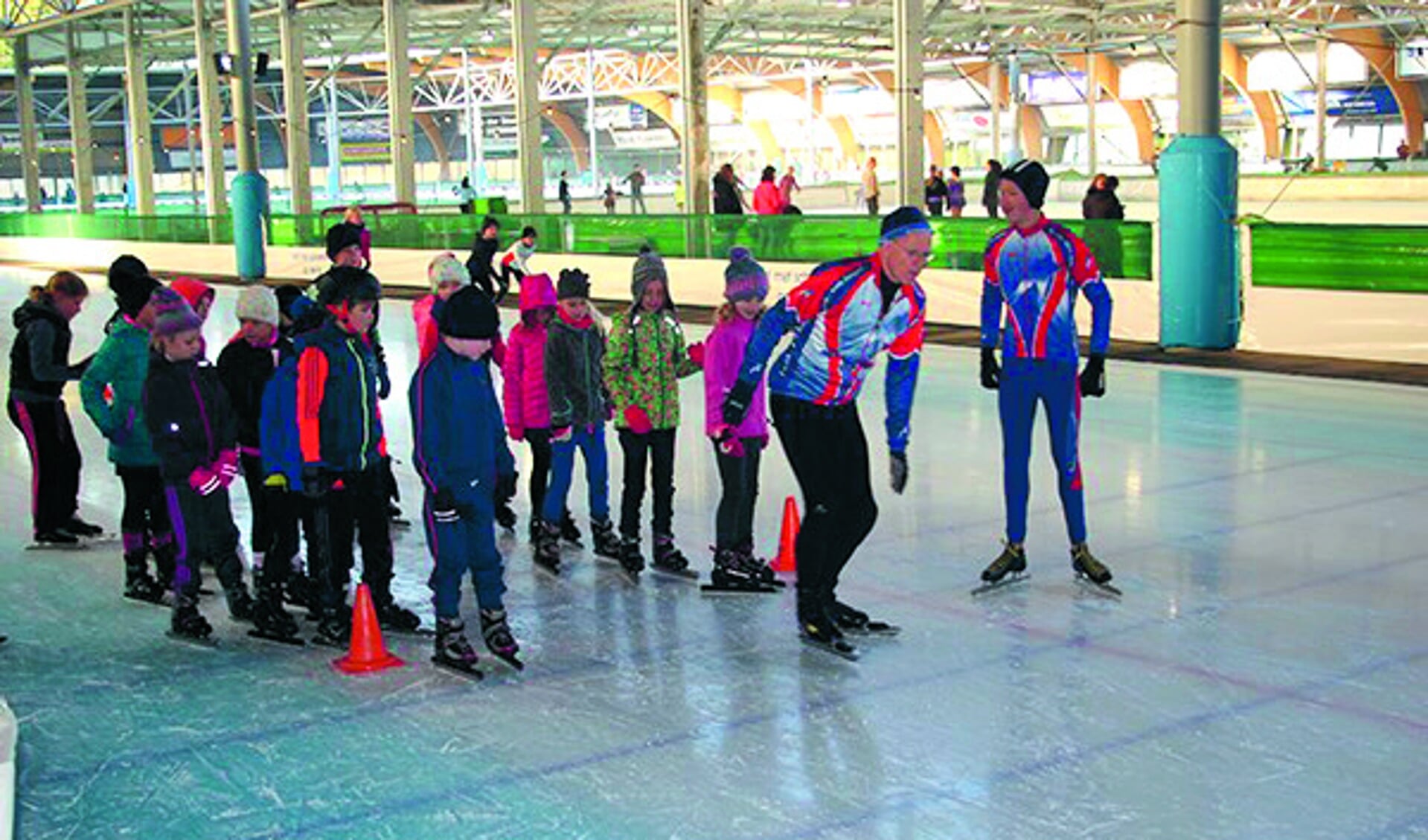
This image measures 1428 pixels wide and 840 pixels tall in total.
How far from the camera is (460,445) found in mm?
4906

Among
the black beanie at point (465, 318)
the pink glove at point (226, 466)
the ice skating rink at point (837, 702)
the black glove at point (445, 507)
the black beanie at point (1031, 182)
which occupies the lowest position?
the ice skating rink at point (837, 702)

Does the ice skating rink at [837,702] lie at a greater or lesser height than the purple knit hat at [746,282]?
lesser

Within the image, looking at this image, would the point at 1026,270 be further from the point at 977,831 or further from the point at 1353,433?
the point at 1353,433

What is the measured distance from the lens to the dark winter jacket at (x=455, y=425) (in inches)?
193

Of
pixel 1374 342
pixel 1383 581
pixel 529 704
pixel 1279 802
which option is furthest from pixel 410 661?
pixel 1374 342

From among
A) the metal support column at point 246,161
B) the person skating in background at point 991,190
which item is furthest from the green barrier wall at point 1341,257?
the metal support column at point 246,161

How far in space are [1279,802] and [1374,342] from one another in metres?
9.41

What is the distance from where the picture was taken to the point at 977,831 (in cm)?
373

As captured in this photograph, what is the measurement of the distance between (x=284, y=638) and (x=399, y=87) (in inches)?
888

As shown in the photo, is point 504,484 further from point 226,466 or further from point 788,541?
point 788,541

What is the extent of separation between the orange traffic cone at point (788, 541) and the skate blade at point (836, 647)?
3.84 feet

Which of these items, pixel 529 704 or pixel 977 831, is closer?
pixel 977 831

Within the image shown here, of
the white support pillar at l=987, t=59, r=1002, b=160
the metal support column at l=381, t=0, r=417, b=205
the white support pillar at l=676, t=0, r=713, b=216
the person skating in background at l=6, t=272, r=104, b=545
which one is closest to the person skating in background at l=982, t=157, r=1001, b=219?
the white support pillar at l=676, t=0, r=713, b=216

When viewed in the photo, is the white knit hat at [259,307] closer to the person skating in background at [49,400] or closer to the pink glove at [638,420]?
the person skating in background at [49,400]
